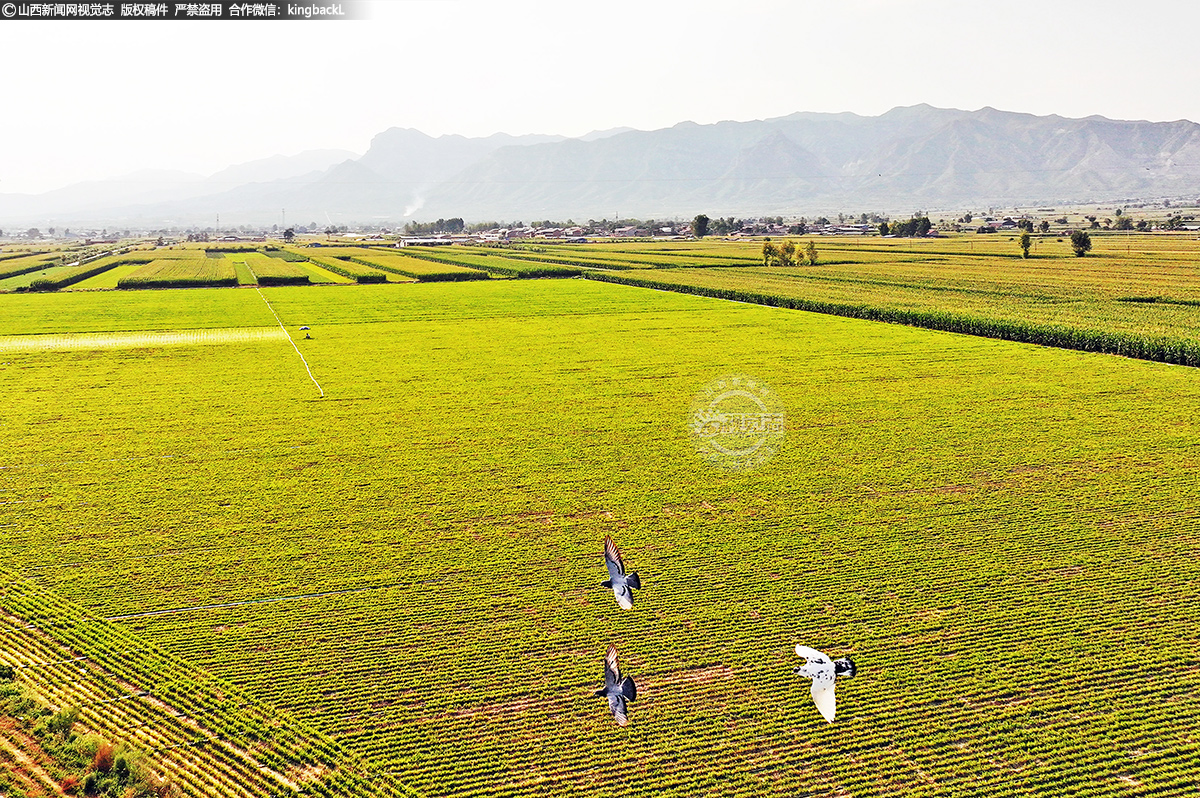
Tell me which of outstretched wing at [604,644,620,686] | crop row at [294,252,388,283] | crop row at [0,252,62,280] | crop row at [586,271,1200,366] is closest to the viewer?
outstretched wing at [604,644,620,686]

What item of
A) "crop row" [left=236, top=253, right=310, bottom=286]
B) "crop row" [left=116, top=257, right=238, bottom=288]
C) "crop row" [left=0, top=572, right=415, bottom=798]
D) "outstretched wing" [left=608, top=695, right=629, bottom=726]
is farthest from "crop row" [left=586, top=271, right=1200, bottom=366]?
"crop row" [left=116, top=257, right=238, bottom=288]

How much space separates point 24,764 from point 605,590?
9.12m

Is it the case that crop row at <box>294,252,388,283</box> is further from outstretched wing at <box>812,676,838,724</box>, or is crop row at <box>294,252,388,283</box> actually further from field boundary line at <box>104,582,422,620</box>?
outstretched wing at <box>812,676,838,724</box>

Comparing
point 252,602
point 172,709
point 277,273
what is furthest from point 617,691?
point 277,273

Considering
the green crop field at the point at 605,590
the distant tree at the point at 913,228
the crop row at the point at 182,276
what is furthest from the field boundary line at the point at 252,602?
the distant tree at the point at 913,228

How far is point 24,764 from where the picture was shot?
11172 mm

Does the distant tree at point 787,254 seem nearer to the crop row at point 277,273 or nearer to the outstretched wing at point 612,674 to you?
the crop row at point 277,273

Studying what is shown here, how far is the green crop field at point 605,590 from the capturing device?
11398 millimetres

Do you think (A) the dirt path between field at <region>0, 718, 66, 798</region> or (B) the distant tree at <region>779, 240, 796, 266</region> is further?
(B) the distant tree at <region>779, 240, 796, 266</region>

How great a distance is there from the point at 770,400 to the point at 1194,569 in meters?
17.1

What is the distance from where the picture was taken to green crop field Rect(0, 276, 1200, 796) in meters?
11.4
